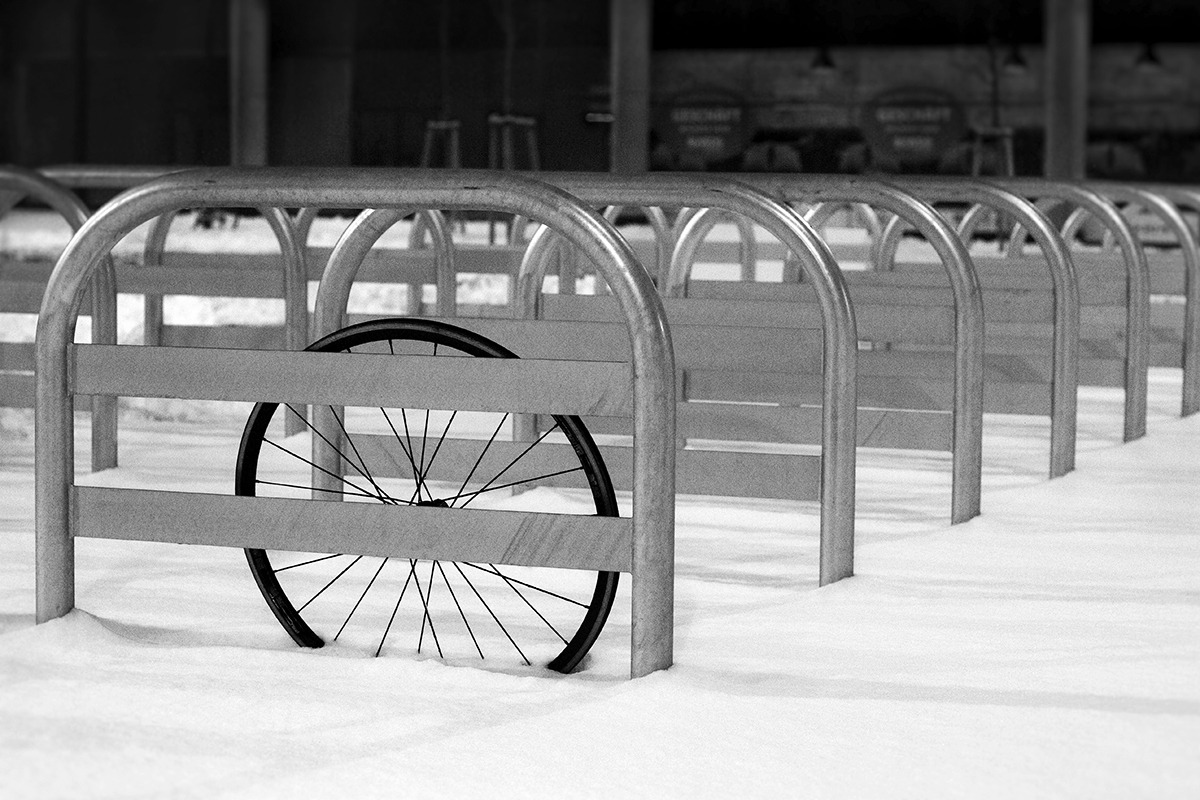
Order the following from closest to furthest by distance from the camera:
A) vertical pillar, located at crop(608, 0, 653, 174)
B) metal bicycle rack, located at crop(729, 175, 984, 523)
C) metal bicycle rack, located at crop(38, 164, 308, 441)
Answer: metal bicycle rack, located at crop(729, 175, 984, 523)
metal bicycle rack, located at crop(38, 164, 308, 441)
vertical pillar, located at crop(608, 0, 653, 174)

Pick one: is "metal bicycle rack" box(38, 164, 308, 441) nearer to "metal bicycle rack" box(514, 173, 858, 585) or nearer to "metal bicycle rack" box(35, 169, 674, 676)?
"metal bicycle rack" box(514, 173, 858, 585)

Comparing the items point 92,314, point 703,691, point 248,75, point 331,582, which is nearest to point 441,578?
point 331,582

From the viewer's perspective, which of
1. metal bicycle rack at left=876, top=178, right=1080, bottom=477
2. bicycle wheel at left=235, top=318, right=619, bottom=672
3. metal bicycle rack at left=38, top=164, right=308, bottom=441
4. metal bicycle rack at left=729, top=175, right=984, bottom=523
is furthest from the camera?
metal bicycle rack at left=38, top=164, right=308, bottom=441

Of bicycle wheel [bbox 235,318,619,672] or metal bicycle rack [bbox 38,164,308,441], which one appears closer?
bicycle wheel [bbox 235,318,619,672]

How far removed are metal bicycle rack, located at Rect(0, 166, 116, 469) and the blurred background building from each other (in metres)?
9.91

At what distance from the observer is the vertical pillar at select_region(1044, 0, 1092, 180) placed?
42.4 ft

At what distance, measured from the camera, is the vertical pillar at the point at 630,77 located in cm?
1380

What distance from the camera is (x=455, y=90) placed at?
14.2 m

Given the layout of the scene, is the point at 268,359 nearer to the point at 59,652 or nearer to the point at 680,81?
the point at 59,652

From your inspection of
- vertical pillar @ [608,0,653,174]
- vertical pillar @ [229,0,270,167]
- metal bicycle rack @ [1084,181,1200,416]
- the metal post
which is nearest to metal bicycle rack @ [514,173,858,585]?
the metal post

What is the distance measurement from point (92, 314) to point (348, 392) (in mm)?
1883

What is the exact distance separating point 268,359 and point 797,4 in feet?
38.9

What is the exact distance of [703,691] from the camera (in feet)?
6.34

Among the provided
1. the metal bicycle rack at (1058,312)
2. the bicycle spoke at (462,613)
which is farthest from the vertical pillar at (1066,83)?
the bicycle spoke at (462,613)
